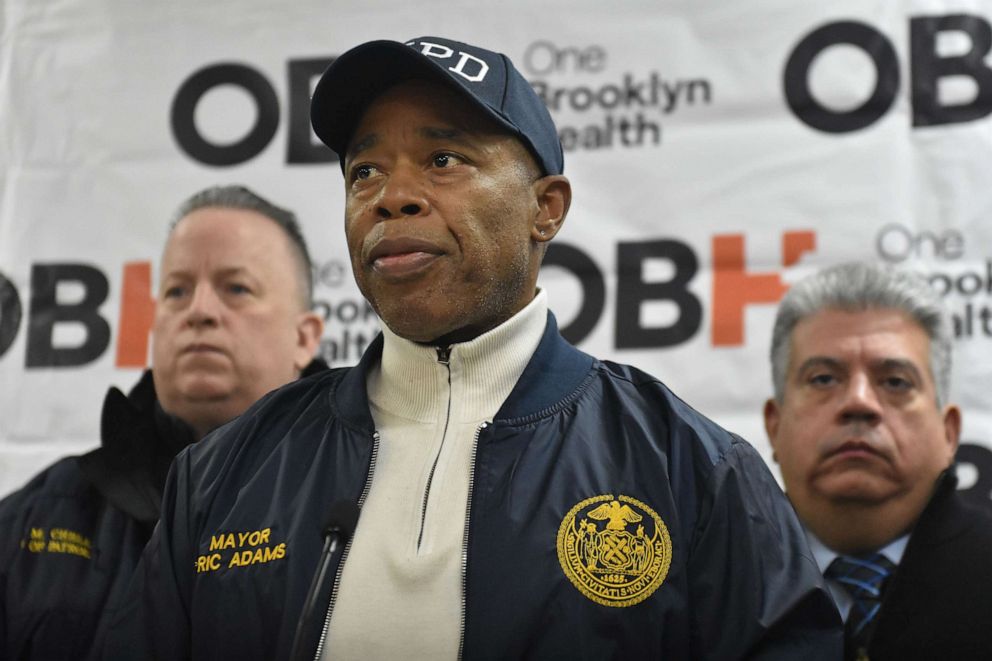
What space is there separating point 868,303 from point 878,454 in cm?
29

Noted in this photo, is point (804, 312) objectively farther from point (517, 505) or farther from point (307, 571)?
point (307, 571)

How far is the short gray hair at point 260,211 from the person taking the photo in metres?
2.60

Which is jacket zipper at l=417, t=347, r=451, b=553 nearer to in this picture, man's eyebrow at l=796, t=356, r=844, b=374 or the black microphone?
the black microphone

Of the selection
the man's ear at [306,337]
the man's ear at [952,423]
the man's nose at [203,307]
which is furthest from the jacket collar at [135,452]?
the man's ear at [952,423]

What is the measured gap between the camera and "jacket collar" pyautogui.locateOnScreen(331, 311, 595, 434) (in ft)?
5.04

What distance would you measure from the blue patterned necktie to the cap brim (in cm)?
94

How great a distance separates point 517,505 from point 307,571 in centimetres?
24

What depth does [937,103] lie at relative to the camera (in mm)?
2740

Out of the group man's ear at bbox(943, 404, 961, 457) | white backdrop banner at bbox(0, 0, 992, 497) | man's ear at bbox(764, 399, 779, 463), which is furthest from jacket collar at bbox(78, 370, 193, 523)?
man's ear at bbox(943, 404, 961, 457)

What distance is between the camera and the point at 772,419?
2.41 m

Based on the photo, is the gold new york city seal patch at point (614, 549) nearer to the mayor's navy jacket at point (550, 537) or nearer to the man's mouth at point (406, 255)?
the mayor's navy jacket at point (550, 537)

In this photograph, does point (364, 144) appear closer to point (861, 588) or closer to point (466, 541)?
point (466, 541)

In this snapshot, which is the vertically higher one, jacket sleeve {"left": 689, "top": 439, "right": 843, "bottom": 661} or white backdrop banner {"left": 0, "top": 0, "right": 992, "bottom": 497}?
white backdrop banner {"left": 0, "top": 0, "right": 992, "bottom": 497}

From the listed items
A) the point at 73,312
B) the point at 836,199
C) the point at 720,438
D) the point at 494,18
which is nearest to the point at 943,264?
the point at 836,199
